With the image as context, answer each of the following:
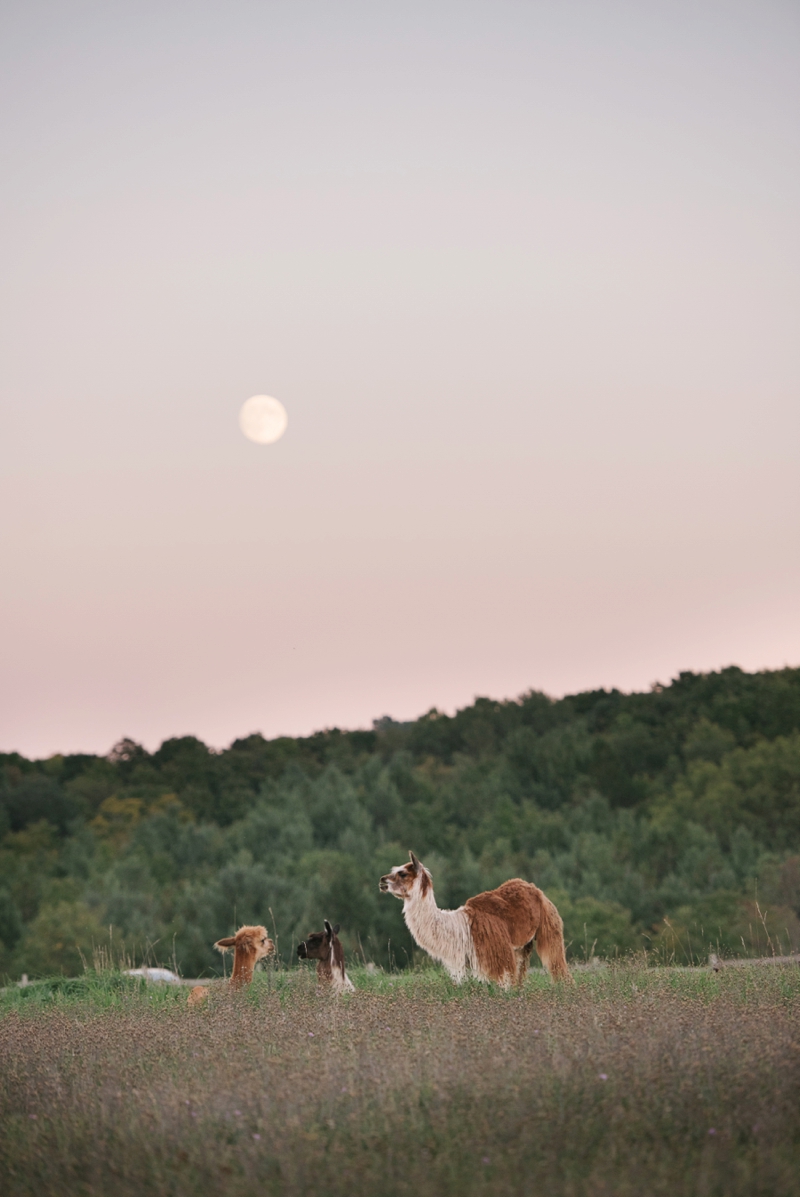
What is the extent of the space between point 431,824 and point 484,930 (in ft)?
180

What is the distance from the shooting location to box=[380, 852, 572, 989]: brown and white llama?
421 inches

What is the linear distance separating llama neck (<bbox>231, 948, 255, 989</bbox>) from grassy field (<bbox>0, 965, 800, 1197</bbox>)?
2.26 meters

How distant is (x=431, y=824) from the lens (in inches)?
2547

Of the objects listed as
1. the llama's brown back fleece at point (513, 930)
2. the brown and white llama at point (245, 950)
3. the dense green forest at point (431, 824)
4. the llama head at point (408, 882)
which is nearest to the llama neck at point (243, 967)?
the brown and white llama at point (245, 950)

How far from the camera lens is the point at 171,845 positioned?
212ft

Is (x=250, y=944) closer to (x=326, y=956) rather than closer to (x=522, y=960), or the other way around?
(x=326, y=956)

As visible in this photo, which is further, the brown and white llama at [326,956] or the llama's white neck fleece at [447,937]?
the brown and white llama at [326,956]

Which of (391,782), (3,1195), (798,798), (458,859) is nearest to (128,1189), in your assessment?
(3,1195)

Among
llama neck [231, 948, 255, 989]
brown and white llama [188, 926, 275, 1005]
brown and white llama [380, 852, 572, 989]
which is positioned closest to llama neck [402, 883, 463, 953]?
brown and white llama [380, 852, 572, 989]

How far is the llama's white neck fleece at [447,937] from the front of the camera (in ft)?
35.1

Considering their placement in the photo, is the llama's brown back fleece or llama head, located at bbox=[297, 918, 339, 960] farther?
llama head, located at bbox=[297, 918, 339, 960]

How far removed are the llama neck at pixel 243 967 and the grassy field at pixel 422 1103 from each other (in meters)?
2.26

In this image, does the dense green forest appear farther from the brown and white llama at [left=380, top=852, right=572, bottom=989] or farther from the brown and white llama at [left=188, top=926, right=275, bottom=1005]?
the brown and white llama at [left=380, top=852, right=572, bottom=989]

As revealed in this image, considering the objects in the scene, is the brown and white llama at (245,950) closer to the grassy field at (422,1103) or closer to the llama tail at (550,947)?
the grassy field at (422,1103)
